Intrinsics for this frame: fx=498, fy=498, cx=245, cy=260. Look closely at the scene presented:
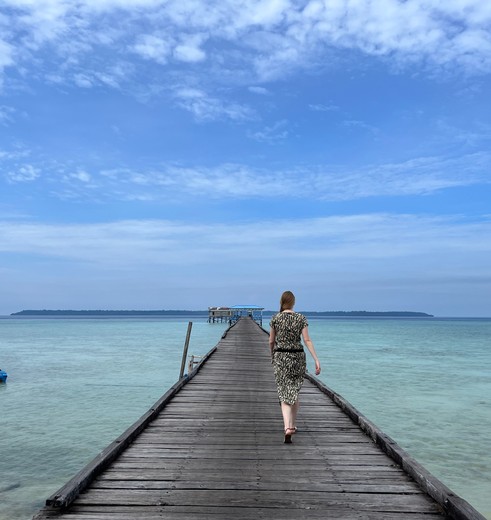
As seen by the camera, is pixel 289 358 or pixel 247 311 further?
pixel 247 311

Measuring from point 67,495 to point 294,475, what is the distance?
2201 mm

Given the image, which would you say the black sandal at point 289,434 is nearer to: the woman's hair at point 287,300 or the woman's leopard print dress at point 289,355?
the woman's leopard print dress at point 289,355

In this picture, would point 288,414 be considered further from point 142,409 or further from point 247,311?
point 247,311

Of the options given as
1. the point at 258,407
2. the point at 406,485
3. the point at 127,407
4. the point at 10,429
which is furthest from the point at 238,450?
the point at 127,407

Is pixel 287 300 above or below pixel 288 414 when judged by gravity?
above

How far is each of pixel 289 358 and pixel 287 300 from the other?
737mm

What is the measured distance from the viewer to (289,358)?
635 cm

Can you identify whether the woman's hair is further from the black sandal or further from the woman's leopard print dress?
the black sandal

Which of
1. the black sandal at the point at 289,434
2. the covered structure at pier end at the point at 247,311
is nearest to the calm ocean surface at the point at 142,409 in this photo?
the black sandal at the point at 289,434

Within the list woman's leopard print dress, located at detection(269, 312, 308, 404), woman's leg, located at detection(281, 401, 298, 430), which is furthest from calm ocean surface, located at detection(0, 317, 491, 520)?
woman's leopard print dress, located at detection(269, 312, 308, 404)

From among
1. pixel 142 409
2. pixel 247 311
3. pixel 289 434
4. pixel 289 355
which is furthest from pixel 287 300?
pixel 247 311

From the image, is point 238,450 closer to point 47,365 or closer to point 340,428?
point 340,428

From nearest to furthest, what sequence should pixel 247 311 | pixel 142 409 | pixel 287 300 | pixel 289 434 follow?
pixel 289 434 < pixel 287 300 < pixel 142 409 < pixel 247 311

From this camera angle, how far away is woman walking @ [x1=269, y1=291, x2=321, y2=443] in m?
6.27
